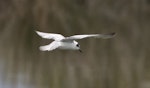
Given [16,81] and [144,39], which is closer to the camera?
[16,81]

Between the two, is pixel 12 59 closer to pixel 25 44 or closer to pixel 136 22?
pixel 25 44

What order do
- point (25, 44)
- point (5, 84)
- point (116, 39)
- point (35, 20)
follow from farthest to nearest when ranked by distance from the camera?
1. point (35, 20)
2. point (116, 39)
3. point (25, 44)
4. point (5, 84)

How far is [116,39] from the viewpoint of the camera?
7.43 meters

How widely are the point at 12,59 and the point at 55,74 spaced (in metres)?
0.67

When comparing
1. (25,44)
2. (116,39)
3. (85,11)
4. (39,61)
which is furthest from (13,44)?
(85,11)

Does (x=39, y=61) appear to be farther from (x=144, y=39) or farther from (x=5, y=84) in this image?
(x=144, y=39)

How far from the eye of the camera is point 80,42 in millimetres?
Result: 7191

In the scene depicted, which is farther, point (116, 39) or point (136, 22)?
point (136, 22)

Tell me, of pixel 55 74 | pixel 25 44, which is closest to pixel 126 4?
pixel 25 44

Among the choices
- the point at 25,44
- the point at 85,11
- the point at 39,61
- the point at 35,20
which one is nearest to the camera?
the point at 39,61

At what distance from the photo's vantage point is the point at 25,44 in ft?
22.8

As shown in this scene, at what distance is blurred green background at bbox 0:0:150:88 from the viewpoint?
237 inches

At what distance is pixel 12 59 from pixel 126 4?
286cm

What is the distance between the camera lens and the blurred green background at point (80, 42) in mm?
6016
